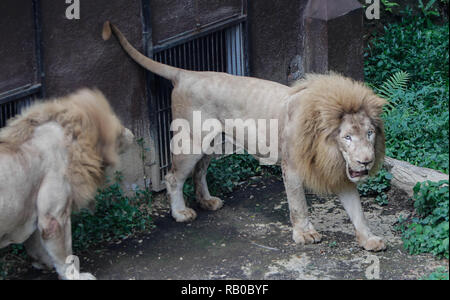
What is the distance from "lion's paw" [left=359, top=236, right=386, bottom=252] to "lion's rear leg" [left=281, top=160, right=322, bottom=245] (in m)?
0.40

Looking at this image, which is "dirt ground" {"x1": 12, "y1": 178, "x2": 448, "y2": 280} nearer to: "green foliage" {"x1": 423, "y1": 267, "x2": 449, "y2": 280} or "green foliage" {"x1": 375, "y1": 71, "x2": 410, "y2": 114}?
"green foliage" {"x1": 423, "y1": 267, "x2": 449, "y2": 280}

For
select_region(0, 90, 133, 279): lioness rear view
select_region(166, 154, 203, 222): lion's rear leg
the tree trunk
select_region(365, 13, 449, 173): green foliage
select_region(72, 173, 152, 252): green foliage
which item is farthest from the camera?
select_region(365, 13, 449, 173): green foliage

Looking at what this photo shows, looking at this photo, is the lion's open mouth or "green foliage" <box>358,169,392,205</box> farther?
"green foliage" <box>358,169,392,205</box>

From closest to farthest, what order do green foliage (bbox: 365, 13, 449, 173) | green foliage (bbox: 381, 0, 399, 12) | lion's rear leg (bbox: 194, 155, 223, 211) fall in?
lion's rear leg (bbox: 194, 155, 223, 211)
green foliage (bbox: 365, 13, 449, 173)
green foliage (bbox: 381, 0, 399, 12)

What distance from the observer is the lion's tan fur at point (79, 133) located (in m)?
5.04

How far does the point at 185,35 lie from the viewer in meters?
6.75

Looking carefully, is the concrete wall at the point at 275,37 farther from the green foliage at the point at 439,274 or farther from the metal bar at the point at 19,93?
the green foliage at the point at 439,274

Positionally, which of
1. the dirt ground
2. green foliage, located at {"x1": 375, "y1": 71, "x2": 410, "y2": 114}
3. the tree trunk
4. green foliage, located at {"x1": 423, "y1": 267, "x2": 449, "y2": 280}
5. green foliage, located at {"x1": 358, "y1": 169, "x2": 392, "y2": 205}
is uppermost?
green foliage, located at {"x1": 375, "y1": 71, "x2": 410, "y2": 114}

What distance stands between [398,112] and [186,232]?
109 inches

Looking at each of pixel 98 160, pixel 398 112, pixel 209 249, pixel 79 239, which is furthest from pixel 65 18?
pixel 398 112

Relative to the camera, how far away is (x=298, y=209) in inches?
228

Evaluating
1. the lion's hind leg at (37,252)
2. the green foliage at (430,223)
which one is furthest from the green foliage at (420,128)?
the lion's hind leg at (37,252)

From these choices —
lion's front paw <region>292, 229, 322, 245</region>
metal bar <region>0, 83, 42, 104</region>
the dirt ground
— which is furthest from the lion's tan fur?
lion's front paw <region>292, 229, 322, 245</region>

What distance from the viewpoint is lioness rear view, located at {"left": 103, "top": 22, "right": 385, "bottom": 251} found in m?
5.34
